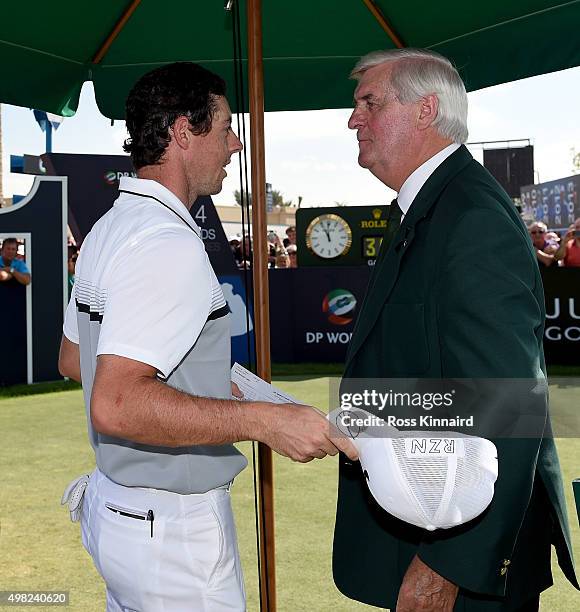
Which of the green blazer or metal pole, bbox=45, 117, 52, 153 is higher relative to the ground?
metal pole, bbox=45, 117, 52, 153

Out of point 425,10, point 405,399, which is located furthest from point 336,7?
point 405,399

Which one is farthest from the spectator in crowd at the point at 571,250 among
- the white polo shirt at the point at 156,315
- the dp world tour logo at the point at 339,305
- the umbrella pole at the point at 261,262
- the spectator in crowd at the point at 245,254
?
the white polo shirt at the point at 156,315

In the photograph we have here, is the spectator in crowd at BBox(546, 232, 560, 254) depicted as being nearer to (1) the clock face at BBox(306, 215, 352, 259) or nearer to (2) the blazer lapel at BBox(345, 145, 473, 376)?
(1) the clock face at BBox(306, 215, 352, 259)

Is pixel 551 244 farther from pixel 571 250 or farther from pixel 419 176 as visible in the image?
pixel 419 176

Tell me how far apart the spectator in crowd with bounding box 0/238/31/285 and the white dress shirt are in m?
8.40

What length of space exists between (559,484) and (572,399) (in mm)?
6754

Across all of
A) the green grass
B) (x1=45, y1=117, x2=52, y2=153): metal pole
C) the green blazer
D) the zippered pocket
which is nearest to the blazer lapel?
the green blazer

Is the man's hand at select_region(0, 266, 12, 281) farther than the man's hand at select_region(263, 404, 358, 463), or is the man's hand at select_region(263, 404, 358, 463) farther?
the man's hand at select_region(0, 266, 12, 281)

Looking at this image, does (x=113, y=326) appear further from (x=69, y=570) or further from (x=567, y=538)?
(x=69, y=570)

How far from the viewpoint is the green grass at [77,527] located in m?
3.66

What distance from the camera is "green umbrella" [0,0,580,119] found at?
125 inches

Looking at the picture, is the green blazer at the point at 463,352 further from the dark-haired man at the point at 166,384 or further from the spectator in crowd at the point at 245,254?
the spectator in crowd at the point at 245,254

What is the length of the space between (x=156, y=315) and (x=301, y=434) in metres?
0.36

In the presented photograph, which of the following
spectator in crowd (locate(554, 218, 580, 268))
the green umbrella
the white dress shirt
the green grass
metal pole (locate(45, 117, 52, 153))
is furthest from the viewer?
metal pole (locate(45, 117, 52, 153))
